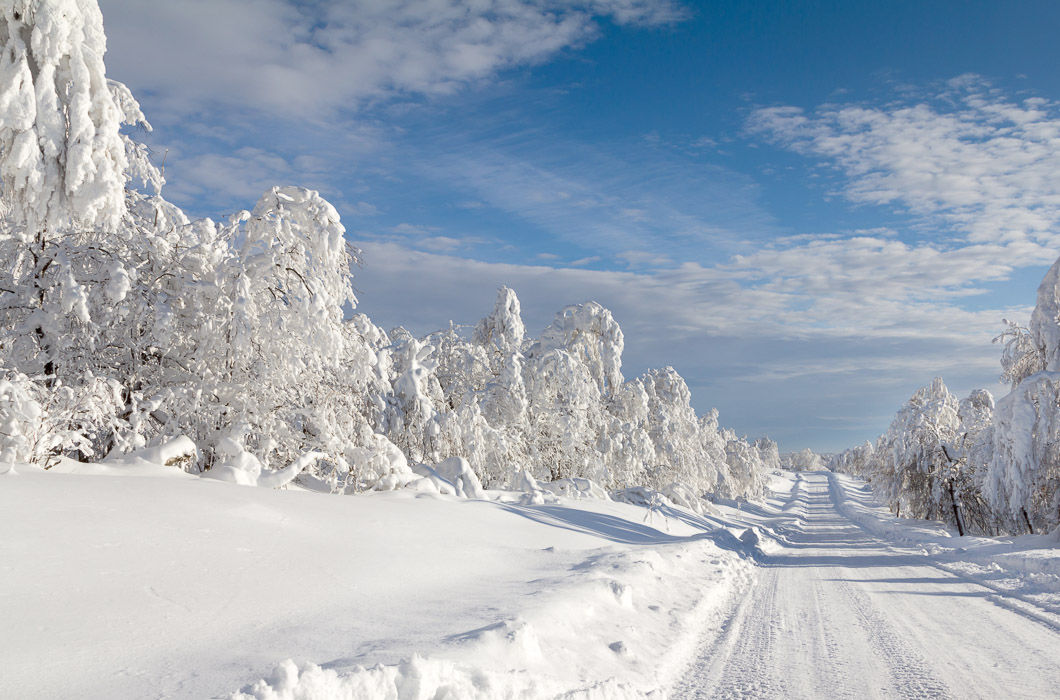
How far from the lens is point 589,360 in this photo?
31.7 m

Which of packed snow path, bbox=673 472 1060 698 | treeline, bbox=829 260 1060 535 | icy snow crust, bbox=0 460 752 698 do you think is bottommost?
packed snow path, bbox=673 472 1060 698

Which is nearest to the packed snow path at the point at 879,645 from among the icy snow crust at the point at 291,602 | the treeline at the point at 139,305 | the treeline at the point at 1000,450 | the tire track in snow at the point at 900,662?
the tire track in snow at the point at 900,662

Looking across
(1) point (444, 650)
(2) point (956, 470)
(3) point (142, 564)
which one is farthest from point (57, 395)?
(2) point (956, 470)

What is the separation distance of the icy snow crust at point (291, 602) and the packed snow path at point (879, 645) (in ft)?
1.94

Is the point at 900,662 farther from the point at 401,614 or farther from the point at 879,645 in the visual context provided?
the point at 401,614

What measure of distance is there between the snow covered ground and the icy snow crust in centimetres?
2

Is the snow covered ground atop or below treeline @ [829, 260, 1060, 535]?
below

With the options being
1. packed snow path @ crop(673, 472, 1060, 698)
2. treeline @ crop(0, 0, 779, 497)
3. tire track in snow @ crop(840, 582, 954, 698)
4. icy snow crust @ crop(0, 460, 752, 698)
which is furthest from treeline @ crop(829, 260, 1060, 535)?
treeline @ crop(0, 0, 779, 497)

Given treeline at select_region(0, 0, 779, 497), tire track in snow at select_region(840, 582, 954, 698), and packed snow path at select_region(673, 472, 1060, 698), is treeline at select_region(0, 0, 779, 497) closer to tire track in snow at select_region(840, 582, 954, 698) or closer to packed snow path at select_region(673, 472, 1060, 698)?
packed snow path at select_region(673, 472, 1060, 698)

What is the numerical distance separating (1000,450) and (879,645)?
1694 centimetres

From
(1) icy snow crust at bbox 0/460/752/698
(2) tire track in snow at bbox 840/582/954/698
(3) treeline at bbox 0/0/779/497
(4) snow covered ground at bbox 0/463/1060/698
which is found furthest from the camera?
(3) treeline at bbox 0/0/779/497

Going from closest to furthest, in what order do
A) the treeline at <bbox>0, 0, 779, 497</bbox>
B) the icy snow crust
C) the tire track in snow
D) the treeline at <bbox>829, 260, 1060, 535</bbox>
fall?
1. the icy snow crust
2. the tire track in snow
3. the treeline at <bbox>0, 0, 779, 497</bbox>
4. the treeline at <bbox>829, 260, 1060, 535</bbox>

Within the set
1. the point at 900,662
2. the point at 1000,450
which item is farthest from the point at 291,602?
the point at 1000,450

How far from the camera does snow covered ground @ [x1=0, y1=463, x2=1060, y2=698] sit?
3.94 metres
